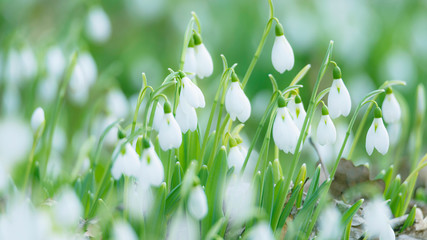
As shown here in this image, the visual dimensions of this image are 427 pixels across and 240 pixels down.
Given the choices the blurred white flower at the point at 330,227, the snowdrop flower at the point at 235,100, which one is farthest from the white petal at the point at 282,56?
the blurred white flower at the point at 330,227

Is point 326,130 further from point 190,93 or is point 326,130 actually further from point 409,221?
point 409,221

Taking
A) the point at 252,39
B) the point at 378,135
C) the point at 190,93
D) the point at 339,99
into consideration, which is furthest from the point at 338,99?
the point at 252,39

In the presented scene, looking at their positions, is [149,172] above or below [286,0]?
below

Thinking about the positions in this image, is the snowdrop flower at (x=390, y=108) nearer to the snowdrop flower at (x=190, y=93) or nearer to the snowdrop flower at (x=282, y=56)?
the snowdrop flower at (x=282, y=56)

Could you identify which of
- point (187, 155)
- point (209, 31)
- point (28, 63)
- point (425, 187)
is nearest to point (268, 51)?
point (209, 31)

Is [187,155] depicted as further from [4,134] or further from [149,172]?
[4,134]

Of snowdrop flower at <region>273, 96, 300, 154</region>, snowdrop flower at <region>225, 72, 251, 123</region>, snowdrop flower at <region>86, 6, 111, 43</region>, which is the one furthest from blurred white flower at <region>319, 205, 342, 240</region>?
snowdrop flower at <region>86, 6, 111, 43</region>

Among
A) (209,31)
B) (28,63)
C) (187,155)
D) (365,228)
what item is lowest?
(365,228)

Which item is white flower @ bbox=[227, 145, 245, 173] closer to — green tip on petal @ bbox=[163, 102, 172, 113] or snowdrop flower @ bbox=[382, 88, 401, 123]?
green tip on petal @ bbox=[163, 102, 172, 113]
